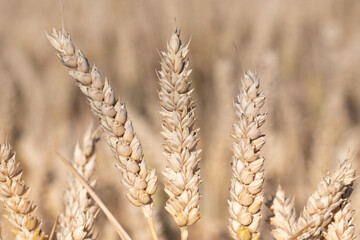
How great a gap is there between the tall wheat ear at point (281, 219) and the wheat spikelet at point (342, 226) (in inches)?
1.7

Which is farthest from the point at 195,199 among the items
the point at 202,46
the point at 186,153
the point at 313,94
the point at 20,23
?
the point at 20,23

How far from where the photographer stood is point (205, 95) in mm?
1982

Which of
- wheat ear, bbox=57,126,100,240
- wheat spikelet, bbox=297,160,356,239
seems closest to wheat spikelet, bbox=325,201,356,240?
wheat spikelet, bbox=297,160,356,239

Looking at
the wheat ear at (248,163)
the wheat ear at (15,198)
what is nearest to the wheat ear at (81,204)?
the wheat ear at (15,198)

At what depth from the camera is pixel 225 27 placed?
7.38 feet

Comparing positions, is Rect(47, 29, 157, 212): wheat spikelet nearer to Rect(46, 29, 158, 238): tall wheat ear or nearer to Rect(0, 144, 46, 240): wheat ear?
Rect(46, 29, 158, 238): tall wheat ear

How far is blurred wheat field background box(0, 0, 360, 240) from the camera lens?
3.80 ft

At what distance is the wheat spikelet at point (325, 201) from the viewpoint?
45 centimetres

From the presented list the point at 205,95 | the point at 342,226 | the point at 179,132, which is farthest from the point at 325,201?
the point at 205,95

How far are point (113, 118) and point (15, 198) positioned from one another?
0.14m

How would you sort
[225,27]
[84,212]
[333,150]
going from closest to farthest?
[84,212]
[333,150]
[225,27]

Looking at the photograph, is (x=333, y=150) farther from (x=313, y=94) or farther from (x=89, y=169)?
(x=89, y=169)

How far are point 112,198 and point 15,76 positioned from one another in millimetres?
1106

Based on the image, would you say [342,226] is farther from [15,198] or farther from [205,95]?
[205,95]
